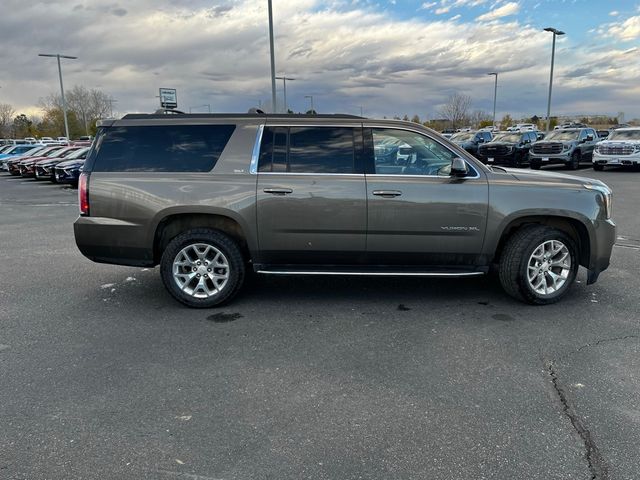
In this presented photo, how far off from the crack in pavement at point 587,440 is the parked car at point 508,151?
20.3m

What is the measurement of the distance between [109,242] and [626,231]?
8.63 meters

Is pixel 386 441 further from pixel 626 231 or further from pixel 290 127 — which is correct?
pixel 626 231

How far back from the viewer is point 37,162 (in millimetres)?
21766

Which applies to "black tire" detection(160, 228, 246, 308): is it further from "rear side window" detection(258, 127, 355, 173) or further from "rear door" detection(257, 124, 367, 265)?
"rear side window" detection(258, 127, 355, 173)

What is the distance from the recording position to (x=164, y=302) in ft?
17.1

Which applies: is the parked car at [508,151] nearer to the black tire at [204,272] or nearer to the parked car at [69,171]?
the parked car at [69,171]

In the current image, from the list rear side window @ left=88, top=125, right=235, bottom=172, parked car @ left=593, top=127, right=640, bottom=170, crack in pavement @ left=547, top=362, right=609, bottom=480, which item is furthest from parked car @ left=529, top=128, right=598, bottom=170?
crack in pavement @ left=547, top=362, right=609, bottom=480

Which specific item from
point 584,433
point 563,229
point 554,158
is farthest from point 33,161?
point 584,433

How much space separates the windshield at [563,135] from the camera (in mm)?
22359

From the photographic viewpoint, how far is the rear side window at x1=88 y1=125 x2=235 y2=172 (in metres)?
4.85

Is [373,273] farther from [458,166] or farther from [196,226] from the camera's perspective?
[196,226]

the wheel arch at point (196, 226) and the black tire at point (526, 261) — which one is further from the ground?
the wheel arch at point (196, 226)

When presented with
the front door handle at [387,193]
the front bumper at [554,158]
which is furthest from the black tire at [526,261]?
the front bumper at [554,158]

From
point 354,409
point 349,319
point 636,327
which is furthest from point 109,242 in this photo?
point 636,327
